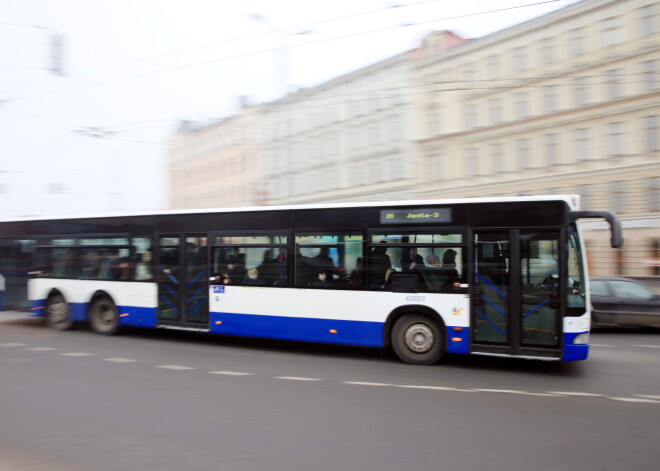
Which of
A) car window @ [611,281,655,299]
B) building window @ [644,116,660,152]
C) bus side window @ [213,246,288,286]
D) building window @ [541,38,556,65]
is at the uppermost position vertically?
building window @ [541,38,556,65]

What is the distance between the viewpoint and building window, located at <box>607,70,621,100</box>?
32312 mm

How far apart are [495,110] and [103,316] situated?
3188 centimetres

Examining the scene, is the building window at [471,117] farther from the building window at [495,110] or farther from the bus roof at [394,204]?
the bus roof at [394,204]

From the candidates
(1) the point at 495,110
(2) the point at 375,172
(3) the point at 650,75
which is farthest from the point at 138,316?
(2) the point at 375,172

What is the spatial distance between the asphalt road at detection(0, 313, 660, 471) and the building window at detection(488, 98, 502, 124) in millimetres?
30333

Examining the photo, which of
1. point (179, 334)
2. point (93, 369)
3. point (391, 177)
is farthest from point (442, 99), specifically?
point (93, 369)

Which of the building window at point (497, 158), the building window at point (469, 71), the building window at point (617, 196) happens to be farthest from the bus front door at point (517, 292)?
the building window at point (469, 71)

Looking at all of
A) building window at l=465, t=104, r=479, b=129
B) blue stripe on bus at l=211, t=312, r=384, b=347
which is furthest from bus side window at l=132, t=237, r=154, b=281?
building window at l=465, t=104, r=479, b=129

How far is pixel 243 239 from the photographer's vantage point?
10.7 metres

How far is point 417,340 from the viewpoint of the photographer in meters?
9.20

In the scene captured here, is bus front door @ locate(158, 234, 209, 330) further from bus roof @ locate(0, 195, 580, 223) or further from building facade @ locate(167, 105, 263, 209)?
building facade @ locate(167, 105, 263, 209)

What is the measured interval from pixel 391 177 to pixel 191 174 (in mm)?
29780

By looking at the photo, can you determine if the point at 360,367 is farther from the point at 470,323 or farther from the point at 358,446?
the point at 358,446

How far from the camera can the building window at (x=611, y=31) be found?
32.3m
